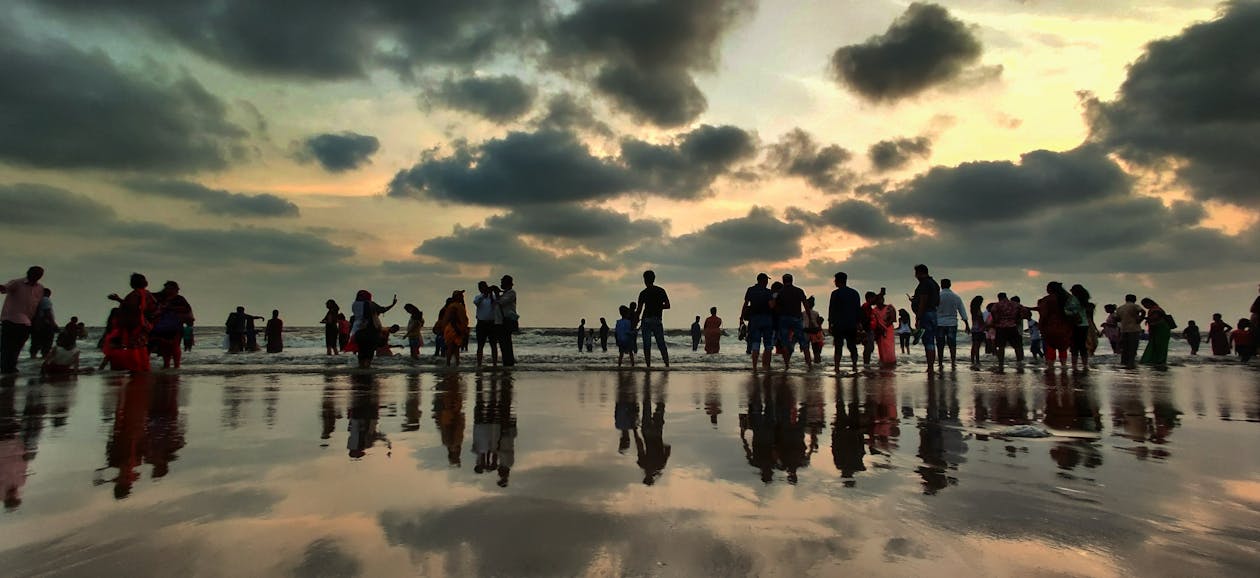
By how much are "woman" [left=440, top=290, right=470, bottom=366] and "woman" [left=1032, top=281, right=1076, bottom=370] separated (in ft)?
41.6

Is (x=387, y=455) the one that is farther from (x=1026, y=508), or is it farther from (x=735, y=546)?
(x=1026, y=508)

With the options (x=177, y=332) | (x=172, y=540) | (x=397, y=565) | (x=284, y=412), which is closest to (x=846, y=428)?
(x=397, y=565)

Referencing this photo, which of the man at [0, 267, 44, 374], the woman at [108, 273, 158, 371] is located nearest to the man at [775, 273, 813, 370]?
the woman at [108, 273, 158, 371]

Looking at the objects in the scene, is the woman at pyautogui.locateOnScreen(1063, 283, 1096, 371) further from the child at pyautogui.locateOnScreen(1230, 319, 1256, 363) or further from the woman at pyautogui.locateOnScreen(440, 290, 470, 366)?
the woman at pyautogui.locateOnScreen(440, 290, 470, 366)

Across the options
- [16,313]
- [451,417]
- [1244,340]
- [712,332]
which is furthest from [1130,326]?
[16,313]

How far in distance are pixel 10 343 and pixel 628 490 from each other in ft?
48.4

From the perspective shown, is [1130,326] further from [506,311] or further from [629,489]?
[629,489]

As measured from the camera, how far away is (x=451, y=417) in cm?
626

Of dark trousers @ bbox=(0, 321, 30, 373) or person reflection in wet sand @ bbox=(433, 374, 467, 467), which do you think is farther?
dark trousers @ bbox=(0, 321, 30, 373)

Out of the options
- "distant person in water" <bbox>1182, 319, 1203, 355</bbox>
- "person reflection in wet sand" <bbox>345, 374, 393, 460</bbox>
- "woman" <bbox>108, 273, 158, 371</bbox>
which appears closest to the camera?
"person reflection in wet sand" <bbox>345, 374, 393, 460</bbox>

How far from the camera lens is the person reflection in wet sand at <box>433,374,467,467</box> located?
14.7ft

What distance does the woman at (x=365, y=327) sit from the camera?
49.1 ft

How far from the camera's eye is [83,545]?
8.21 feet

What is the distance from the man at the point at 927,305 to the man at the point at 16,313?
666 inches
